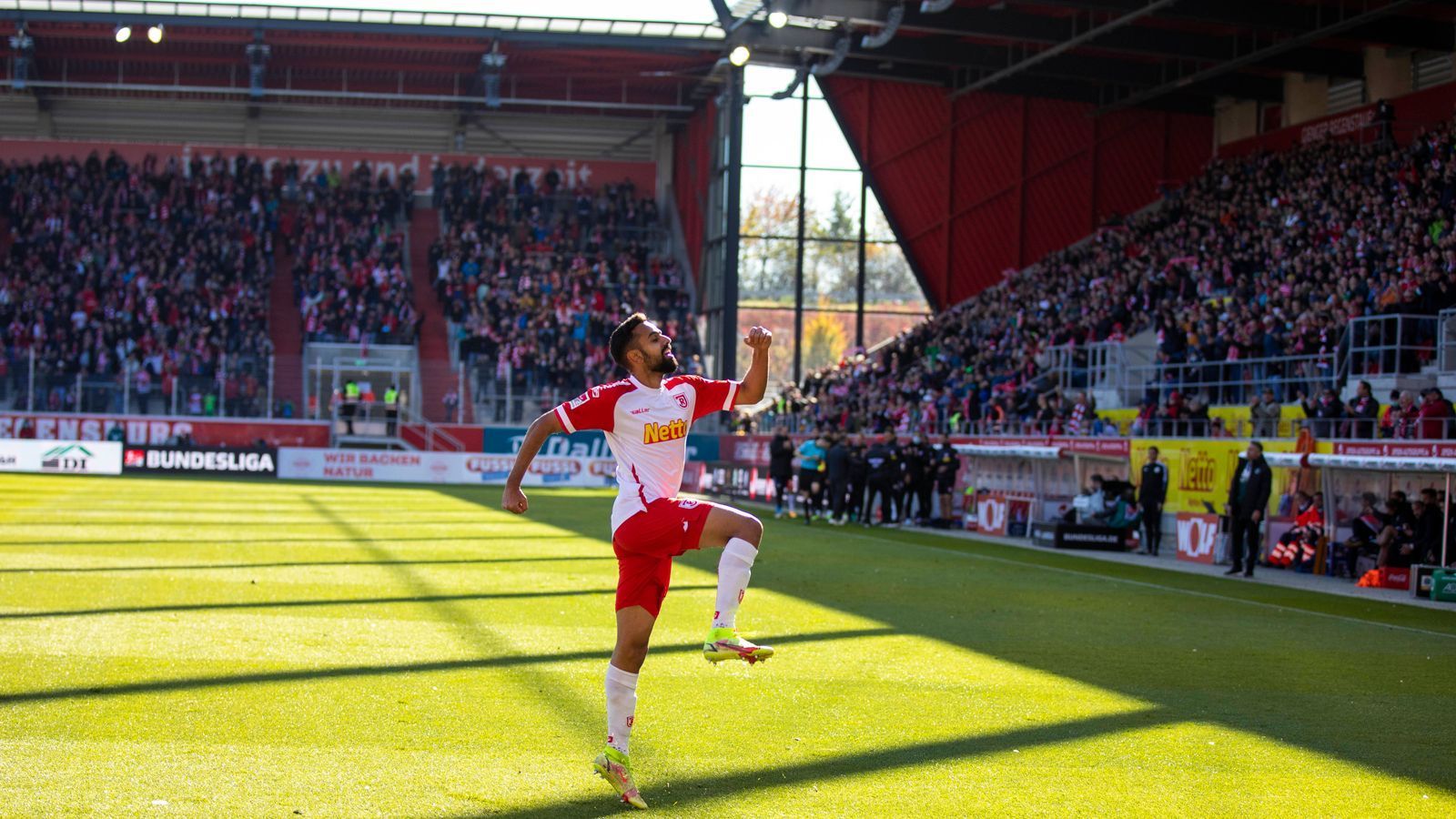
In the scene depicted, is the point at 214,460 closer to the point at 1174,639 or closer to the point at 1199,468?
the point at 1199,468

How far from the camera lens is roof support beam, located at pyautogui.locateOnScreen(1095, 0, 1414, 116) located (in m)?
30.7

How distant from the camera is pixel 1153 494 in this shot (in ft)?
75.9

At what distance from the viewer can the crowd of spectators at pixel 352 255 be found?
4741 centimetres

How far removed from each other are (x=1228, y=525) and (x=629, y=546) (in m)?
16.8

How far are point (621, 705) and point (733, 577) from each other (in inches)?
30.5

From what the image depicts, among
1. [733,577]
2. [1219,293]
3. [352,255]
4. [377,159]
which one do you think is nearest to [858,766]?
[733,577]

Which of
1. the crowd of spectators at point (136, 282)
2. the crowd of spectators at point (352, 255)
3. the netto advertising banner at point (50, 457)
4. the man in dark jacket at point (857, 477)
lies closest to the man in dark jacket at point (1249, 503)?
the man in dark jacket at point (857, 477)

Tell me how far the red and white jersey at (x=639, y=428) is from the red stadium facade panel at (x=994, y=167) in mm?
38546

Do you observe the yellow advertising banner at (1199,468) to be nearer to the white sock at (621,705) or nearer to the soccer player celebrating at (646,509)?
the soccer player celebrating at (646,509)

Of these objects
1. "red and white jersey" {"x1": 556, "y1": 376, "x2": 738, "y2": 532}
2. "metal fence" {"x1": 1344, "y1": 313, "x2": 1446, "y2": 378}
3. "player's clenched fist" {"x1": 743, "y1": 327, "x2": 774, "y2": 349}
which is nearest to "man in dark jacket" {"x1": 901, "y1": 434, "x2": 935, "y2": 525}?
"metal fence" {"x1": 1344, "y1": 313, "x2": 1446, "y2": 378}

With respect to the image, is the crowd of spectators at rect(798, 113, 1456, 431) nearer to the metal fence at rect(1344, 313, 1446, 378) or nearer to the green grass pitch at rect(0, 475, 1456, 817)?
the metal fence at rect(1344, 313, 1446, 378)

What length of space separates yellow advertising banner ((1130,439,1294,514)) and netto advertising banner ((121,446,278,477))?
25.2 meters

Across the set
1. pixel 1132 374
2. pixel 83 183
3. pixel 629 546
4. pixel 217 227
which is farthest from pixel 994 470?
pixel 83 183

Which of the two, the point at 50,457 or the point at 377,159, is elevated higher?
the point at 377,159
